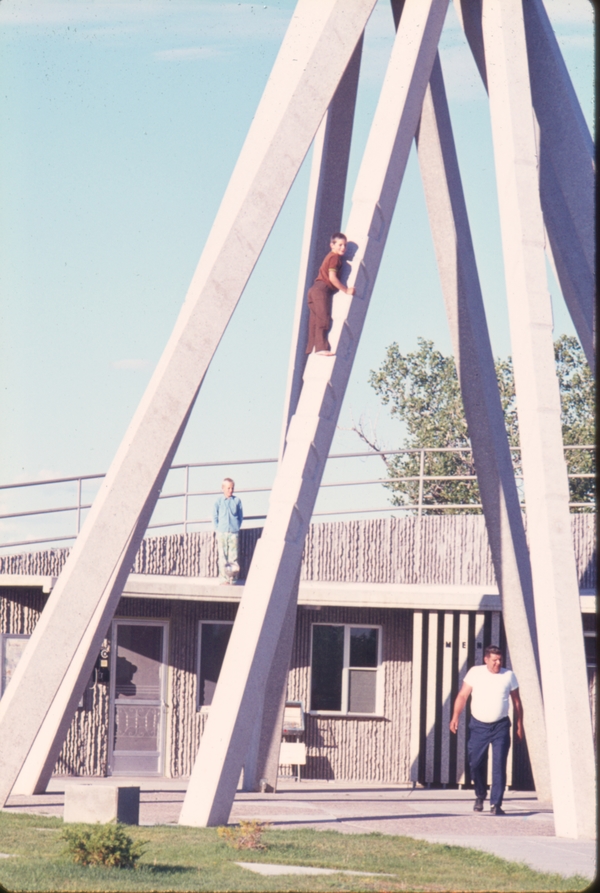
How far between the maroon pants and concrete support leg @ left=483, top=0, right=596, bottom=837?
169 centimetres

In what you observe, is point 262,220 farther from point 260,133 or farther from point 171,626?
point 171,626

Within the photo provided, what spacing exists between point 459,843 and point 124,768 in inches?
447

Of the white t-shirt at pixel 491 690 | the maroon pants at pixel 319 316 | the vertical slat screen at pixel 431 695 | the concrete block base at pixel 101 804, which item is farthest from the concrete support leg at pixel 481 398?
the concrete block base at pixel 101 804

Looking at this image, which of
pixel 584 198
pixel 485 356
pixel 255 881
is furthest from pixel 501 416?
pixel 255 881

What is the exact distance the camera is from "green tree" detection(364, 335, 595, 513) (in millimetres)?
38969

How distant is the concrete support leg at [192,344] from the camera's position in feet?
35.4

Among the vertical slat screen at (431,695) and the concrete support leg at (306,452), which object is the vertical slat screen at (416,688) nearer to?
the vertical slat screen at (431,695)

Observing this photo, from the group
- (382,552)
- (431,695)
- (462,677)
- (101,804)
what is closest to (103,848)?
(101,804)

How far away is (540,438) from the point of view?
1127cm

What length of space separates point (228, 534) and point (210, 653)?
2347mm

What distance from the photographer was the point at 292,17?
40.1ft

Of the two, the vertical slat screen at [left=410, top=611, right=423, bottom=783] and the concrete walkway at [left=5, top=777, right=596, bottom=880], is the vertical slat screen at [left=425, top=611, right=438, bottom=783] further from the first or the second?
the concrete walkway at [left=5, top=777, right=596, bottom=880]

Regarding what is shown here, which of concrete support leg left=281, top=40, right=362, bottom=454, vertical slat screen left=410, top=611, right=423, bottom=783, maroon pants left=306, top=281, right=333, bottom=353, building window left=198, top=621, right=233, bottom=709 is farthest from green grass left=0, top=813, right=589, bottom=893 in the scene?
building window left=198, top=621, right=233, bottom=709

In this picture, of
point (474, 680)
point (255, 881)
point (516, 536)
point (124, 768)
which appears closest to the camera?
point (255, 881)
